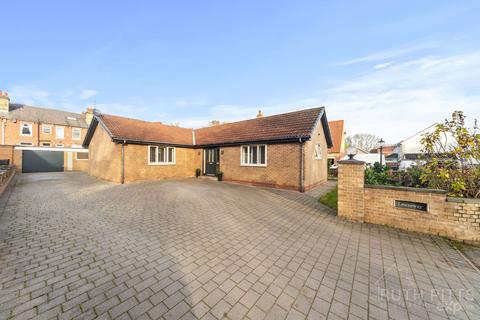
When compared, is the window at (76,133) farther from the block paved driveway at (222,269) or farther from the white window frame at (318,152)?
the white window frame at (318,152)

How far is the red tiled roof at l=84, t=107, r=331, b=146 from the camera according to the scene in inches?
436

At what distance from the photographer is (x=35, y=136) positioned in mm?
26812

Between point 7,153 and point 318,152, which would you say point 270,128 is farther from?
point 7,153

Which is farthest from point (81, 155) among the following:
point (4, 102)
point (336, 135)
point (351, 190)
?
point (336, 135)

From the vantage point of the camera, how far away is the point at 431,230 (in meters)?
4.74

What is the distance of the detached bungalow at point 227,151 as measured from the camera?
1066 centimetres

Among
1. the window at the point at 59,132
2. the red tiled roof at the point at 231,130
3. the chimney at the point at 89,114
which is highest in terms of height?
the chimney at the point at 89,114

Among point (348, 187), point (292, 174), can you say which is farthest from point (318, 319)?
point (292, 174)

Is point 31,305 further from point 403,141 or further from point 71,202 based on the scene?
point 403,141

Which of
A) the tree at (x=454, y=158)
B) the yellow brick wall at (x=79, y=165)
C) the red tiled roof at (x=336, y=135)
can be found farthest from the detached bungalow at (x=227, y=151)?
the red tiled roof at (x=336, y=135)

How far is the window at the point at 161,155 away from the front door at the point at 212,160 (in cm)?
276

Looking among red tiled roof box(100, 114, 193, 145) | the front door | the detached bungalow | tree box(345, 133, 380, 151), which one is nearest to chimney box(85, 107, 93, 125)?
the detached bungalow

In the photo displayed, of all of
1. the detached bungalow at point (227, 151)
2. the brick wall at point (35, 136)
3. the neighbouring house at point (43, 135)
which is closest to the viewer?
the detached bungalow at point (227, 151)

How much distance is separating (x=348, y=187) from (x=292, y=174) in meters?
4.67
